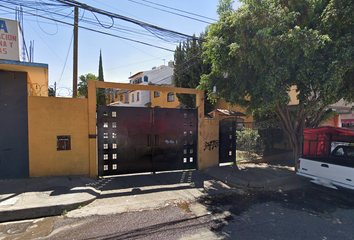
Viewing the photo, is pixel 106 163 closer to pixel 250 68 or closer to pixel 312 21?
pixel 250 68

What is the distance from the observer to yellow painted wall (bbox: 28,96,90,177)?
6.44 meters

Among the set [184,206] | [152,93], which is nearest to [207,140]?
[184,206]

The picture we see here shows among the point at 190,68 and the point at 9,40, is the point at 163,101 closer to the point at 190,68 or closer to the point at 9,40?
the point at 190,68

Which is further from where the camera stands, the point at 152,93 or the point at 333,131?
the point at 152,93

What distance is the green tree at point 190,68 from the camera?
16.6m

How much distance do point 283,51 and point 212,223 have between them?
5.19 meters

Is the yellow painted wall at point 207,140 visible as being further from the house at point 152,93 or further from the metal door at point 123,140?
the house at point 152,93

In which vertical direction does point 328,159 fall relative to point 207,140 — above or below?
below

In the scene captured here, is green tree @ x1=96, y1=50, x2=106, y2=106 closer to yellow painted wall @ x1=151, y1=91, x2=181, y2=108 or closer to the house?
the house

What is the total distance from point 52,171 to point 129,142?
2.49 m

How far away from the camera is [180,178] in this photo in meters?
7.41

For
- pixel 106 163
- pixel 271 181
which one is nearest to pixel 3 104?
pixel 106 163

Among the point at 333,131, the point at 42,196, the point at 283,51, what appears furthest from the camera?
the point at 333,131

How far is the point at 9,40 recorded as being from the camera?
6.09 metres
